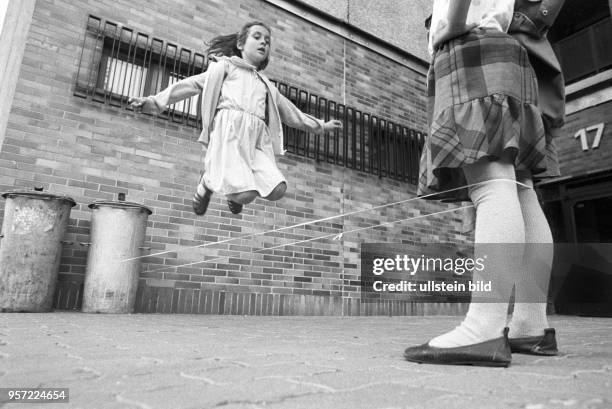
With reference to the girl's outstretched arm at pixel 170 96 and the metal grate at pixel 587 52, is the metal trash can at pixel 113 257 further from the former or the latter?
the metal grate at pixel 587 52

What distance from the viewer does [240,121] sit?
267 cm

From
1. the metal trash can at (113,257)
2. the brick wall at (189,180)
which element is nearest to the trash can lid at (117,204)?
the metal trash can at (113,257)

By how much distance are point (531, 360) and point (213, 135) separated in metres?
2.08

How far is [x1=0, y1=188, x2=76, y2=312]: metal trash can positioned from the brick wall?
0.89 feet

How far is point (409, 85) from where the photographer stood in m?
6.71

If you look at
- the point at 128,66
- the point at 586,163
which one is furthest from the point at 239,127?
the point at 586,163

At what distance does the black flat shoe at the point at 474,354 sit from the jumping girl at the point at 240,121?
152cm

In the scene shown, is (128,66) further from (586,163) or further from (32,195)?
(586,163)

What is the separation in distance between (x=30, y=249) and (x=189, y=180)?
1.58 metres

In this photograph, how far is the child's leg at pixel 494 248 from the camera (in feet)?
4.00

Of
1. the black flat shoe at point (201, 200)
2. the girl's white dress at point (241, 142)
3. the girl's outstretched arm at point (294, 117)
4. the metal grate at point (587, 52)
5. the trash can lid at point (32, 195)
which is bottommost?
the black flat shoe at point (201, 200)

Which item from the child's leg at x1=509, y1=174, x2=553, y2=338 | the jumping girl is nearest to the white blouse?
the child's leg at x1=509, y1=174, x2=553, y2=338

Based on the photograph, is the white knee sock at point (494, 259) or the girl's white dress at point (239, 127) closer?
the white knee sock at point (494, 259)

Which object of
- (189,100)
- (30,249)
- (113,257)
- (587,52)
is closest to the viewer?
(30,249)
